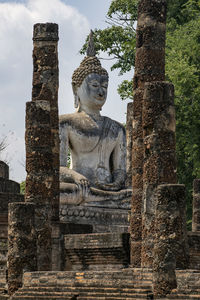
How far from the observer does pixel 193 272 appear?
41.9ft

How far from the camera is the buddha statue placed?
2088cm

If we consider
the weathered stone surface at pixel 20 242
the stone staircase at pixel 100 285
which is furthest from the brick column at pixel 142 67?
the stone staircase at pixel 100 285

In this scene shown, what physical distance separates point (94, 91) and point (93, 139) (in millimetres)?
1039

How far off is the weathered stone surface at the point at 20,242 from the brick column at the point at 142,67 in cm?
188

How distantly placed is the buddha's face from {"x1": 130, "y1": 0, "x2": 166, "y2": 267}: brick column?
12.8ft

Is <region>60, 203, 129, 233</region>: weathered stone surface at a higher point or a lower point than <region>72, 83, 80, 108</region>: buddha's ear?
lower

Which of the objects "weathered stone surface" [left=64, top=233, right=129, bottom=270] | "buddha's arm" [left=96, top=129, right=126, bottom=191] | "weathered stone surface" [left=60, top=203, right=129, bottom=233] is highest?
"buddha's arm" [left=96, top=129, right=126, bottom=191]

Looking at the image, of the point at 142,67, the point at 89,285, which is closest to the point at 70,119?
the point at 142,67

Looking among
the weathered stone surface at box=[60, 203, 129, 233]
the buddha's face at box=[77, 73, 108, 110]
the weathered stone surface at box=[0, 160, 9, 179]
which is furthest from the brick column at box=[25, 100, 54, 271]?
the weathered stone surface at box=[0, 160, 9, 179]

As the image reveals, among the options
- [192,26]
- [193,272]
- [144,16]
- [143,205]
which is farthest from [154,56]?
[192,26]

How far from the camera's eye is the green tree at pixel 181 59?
81.6ft

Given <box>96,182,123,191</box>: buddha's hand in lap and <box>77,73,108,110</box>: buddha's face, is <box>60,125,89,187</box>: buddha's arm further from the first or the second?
<box>77,73,108,110</box>: buddha's face

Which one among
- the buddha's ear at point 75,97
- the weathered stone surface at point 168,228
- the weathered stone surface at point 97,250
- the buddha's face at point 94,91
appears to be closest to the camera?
the weathered stone surface at point 168,228

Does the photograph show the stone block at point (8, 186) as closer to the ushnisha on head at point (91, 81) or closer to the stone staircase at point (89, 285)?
the ushnisha on head at point (91, 81)
